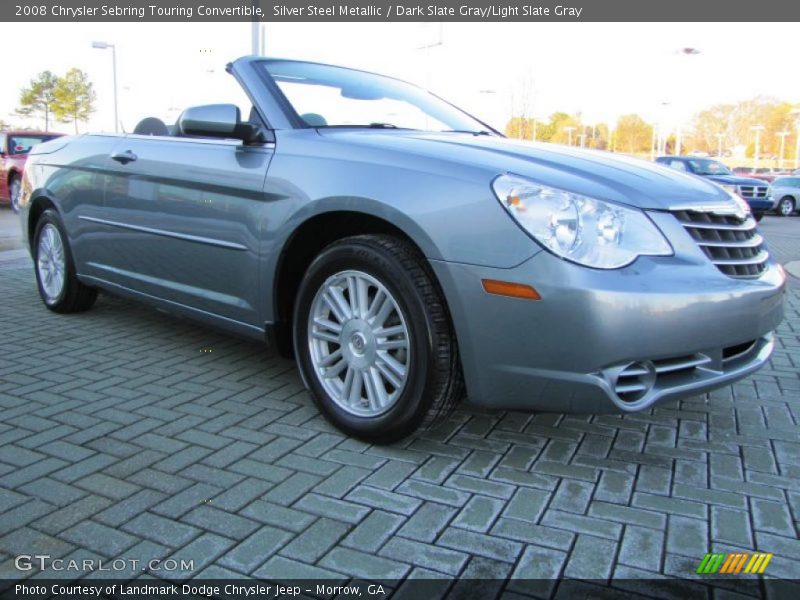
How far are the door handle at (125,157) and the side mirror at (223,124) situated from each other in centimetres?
83

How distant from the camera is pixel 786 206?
23562 millimetres

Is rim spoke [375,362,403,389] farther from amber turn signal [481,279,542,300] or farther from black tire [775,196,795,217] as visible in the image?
black tire [775,196,795,217]

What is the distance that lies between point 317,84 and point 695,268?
2.10m

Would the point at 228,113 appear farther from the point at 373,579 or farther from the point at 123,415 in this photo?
the point at 373,579

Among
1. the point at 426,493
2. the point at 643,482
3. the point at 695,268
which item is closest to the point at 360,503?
the point at 426,493

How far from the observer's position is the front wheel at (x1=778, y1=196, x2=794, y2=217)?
921 inches

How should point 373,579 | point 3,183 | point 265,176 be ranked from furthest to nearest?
point 3,183 < point 265,176 < point 373,579

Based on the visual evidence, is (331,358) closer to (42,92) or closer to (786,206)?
(786,206)

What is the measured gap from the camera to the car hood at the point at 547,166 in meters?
2.56

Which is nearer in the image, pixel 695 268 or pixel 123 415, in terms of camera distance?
pixel 695 268

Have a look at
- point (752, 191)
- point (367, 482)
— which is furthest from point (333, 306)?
point (752, 191)

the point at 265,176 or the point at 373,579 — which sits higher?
the point at 265,176

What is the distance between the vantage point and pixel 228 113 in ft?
10.6

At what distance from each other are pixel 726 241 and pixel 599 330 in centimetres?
80
